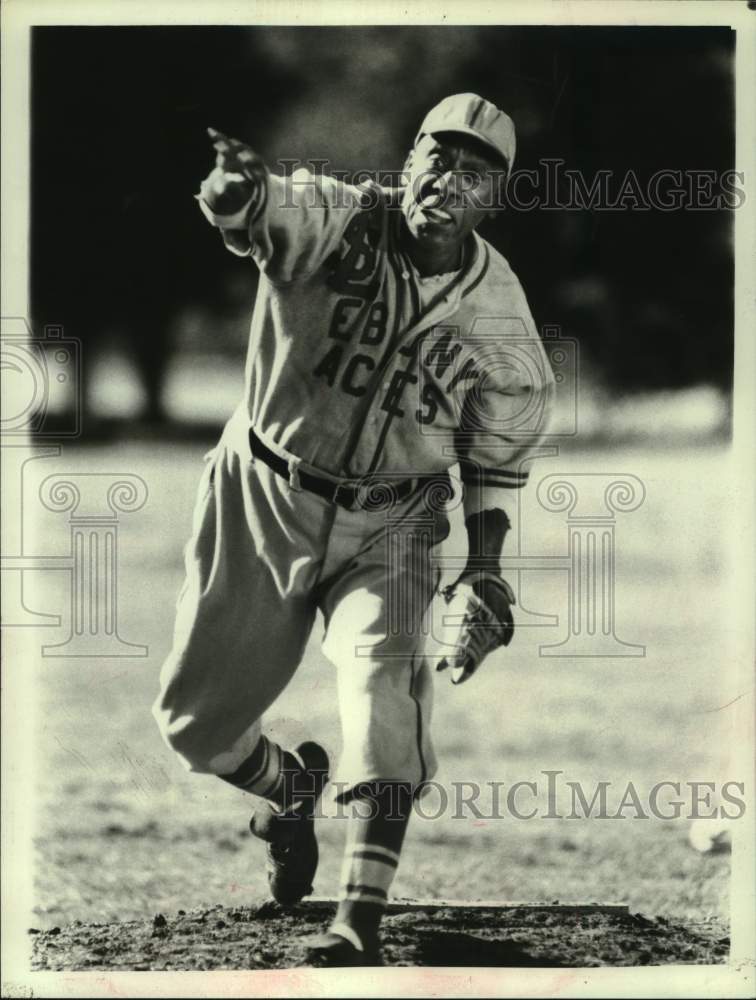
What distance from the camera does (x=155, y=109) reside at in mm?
4281

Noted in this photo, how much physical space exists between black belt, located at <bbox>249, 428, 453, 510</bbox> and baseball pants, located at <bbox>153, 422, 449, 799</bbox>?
22 mm

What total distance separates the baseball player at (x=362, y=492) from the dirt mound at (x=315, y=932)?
102mm

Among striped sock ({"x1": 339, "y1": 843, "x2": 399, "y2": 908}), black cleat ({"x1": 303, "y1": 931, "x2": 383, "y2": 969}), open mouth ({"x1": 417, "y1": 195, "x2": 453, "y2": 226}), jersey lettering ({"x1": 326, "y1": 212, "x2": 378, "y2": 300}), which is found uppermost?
open mouth ({"x1": 417, "y1": 195, "x2": 453, "y2": 226})

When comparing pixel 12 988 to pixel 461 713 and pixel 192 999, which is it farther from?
pixel 461 713

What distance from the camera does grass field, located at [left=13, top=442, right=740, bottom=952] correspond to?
4320 millimetres

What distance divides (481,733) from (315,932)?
0.80 metres

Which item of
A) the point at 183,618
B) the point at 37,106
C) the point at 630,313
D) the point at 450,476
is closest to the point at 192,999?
the point at 183,618

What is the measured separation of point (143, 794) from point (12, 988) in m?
0.73

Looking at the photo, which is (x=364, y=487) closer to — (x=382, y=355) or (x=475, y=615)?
(x=382, y=355)

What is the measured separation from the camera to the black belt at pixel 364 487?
417cm

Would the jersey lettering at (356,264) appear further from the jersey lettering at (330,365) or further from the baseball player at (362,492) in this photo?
the jersey lettering at (330,365)

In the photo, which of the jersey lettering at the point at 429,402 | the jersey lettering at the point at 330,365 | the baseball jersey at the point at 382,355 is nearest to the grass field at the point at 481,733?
the baseball jersey at the point at 382,355

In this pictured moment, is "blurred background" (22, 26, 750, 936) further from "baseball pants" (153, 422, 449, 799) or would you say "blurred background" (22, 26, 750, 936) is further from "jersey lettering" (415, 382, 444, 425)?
"jersey lettering" (415, 382, 444, 425)

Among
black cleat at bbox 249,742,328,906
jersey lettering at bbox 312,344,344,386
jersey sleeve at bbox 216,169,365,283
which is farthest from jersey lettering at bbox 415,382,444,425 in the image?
black cleat at bbox 249,742,328,906
